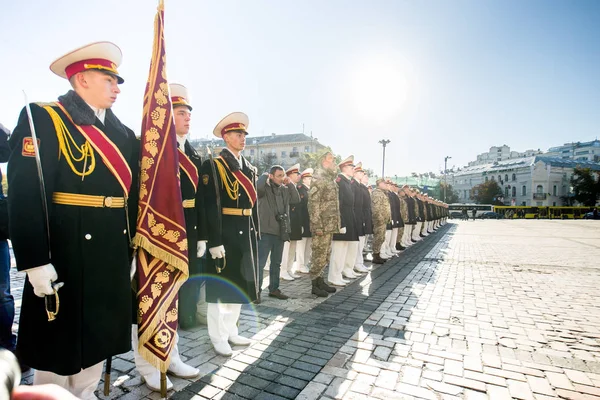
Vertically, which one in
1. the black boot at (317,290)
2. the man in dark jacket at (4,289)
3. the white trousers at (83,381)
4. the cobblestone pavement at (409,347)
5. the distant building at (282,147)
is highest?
the distant building at (282,147)

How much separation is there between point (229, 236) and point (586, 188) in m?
84.6

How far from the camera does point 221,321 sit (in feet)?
12.4

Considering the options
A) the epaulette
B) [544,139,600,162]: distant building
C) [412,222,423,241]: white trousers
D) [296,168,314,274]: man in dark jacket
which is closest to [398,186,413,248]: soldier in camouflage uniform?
[412,222,423,241]: white trousers

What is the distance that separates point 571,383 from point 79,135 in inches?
176

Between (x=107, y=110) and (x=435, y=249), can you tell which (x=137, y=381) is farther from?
(x=435, y=249)

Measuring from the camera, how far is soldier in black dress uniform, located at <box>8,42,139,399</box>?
2010mm

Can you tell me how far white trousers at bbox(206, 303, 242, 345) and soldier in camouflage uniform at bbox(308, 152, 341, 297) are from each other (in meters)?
2.54

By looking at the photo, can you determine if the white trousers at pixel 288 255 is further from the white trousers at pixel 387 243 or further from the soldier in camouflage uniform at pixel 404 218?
the soldier in camouflage uniform at pixel 404 218

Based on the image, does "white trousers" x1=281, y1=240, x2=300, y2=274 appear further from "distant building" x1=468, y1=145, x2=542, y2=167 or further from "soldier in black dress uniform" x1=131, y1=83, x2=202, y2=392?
"distant building" x1=468, y1=145, x2=542, y2=167

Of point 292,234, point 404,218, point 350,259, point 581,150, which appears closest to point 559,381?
point 350,259

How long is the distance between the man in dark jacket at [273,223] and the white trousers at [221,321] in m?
1.82

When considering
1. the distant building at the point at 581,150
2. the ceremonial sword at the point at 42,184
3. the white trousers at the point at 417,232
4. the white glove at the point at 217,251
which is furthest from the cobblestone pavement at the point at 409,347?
the distant building at the point at 581,150

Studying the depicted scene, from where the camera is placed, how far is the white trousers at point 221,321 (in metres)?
3.75

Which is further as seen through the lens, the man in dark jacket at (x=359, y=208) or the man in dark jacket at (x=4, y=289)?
the man in dark jacket at (x=359, y=208)
